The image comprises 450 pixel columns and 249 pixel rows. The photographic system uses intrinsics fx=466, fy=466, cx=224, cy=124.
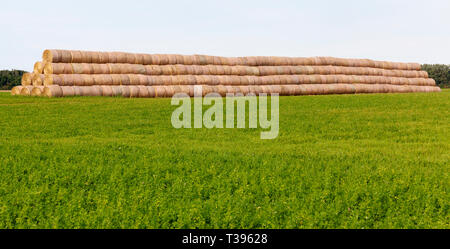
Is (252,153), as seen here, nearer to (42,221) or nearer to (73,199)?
(73,199)

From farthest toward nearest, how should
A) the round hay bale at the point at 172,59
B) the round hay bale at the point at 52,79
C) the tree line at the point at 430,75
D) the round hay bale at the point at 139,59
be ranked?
the tree line at the point at 430,75 → the round hay bale at the point at 172,59 → the round hay bale at the point at 139,59 → the round hay bale at the point at 52,79

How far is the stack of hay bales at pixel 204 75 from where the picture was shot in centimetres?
2383

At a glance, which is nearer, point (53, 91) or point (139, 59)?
point (53, 91)

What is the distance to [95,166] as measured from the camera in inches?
293

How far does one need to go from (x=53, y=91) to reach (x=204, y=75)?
9441 millimetres

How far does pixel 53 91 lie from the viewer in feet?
72.4

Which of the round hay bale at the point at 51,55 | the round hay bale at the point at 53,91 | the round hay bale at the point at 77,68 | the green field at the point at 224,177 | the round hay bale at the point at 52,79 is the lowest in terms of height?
the green field at the point at 224,177

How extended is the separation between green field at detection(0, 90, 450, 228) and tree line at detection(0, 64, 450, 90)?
85.2 feet

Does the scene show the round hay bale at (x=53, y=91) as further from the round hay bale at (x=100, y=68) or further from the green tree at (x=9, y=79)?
the green tree at (x=9, y=79)

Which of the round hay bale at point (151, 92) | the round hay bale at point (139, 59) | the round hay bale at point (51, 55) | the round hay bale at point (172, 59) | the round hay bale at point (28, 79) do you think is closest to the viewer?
the round hay bale at point (51, 55)

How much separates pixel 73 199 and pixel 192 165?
7.10 ft

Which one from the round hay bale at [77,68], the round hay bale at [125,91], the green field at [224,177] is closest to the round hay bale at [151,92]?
the round hay bale at [125,91]

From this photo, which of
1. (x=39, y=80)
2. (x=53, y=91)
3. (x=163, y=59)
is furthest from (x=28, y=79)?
(x=163, y=59)

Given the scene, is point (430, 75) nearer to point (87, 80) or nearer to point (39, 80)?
point (87, 80)
